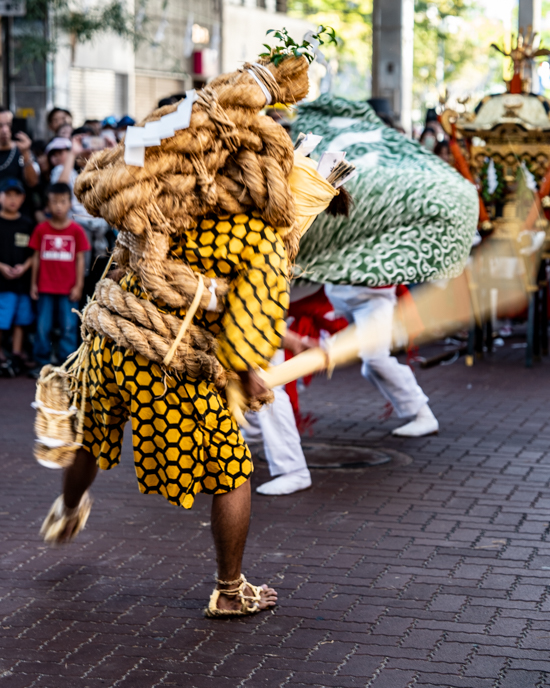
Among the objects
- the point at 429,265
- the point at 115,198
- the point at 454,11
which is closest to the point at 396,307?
the point at 429,265

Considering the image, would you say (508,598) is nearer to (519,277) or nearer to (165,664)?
(165,664)

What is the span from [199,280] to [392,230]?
6.82 ft

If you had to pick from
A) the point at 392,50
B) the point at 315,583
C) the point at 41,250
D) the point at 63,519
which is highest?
the point at 392,50

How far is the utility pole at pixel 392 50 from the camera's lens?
16.8m

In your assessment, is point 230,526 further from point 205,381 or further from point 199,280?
point 199,280

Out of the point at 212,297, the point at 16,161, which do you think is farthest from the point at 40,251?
the point at 212,297

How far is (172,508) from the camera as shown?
17.7 ft

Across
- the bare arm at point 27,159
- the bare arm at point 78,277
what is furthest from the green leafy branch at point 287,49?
the bare arm at point 27,159

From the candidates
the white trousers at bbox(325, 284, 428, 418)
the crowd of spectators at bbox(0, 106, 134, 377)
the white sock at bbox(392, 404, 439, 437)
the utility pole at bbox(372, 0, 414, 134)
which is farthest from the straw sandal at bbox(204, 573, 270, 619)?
the utility pole at bbox(372, 0, 414, 134)

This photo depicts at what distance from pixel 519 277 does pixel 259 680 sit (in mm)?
7311

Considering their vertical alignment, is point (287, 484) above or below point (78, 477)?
below

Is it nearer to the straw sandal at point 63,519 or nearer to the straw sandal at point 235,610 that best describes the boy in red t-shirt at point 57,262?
the straw sandal at point 63,519

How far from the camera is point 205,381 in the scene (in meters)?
3.68

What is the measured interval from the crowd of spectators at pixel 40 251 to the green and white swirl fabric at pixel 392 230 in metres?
3.56
